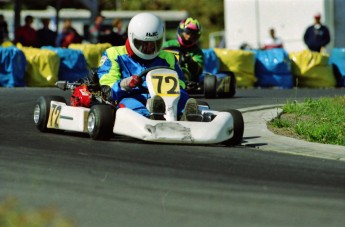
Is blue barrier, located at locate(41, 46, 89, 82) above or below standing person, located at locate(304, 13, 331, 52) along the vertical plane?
below

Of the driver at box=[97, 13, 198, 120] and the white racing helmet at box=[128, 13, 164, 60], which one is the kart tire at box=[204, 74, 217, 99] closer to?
the driver at box=[97, 13, 198, 120]

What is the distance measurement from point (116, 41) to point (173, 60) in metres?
12.0

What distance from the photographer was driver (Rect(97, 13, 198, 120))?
31.4 feet

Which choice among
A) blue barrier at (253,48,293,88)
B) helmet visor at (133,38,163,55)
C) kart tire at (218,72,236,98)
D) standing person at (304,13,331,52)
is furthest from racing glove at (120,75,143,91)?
standing person at (304,13,331,52)

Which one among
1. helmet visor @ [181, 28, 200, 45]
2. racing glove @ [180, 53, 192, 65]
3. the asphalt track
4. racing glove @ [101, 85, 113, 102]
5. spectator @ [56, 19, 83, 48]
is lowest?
the asphalt track

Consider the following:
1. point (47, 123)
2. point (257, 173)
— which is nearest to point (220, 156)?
point (257, 173)

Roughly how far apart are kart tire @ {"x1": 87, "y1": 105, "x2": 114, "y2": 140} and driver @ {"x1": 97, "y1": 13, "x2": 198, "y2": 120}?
443mm

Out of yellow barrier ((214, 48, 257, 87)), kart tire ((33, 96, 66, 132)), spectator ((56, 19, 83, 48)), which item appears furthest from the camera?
spectator ((56, 19, 83, 48))

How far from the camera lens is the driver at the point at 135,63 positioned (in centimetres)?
959

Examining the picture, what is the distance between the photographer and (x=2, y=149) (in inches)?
336

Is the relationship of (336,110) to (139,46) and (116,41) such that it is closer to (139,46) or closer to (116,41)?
(139,46)

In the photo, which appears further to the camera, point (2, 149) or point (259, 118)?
point (259, 118)

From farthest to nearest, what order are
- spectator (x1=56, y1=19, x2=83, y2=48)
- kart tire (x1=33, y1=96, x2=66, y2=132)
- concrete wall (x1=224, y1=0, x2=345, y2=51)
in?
concrete wall (x1=224, y1=0, x2=345, y2=51) → spectator (x1=56, y1=19, x2=83, y2=48) → kart tire (x1=33, y1=96, x2=66, y2=132)

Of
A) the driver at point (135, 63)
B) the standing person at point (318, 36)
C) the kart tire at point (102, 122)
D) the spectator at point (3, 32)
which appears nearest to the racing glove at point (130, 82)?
the driver at point (135, 63)
